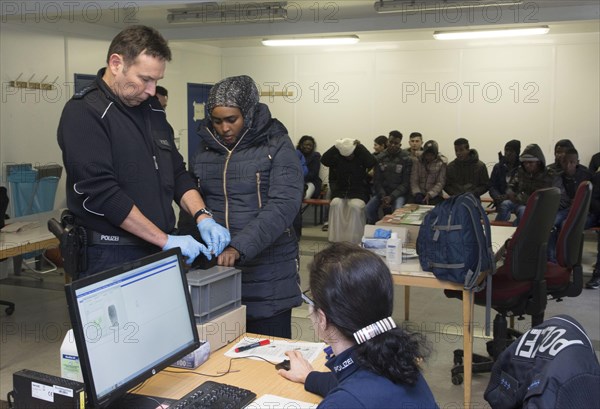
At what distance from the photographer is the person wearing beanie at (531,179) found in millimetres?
6637

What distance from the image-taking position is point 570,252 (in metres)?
4.25

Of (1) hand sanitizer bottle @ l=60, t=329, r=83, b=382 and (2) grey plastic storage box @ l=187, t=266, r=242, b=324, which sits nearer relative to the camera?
(1) hand sanitizer bottle @ l=60, t=329, r=83, b=382

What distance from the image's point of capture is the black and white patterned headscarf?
2660mm

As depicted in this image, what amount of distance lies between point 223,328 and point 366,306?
0.98 metres

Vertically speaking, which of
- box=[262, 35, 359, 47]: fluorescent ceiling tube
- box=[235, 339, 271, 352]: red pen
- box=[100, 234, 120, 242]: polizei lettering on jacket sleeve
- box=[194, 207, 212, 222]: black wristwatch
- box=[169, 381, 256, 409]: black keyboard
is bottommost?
box=[235, 339, 271, 352]: red pen

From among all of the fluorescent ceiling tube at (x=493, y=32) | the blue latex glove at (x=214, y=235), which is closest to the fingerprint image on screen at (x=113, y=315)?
the blue latex glove at (x=214, y=235)

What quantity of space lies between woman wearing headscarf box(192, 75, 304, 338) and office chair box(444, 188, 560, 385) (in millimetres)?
1519

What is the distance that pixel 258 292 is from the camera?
2723 millimetres

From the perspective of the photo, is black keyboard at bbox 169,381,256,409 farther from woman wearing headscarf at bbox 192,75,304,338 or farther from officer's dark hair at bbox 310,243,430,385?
woman wearing headscarf at bbox 192,75,304,338

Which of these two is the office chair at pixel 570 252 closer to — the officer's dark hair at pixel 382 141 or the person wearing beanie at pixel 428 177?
the person wearing beanie at pixel 428 177

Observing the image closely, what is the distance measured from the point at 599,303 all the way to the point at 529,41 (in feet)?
16.3

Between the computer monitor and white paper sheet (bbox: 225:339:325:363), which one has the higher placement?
the computer monitor

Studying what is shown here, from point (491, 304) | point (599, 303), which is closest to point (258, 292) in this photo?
point (491, 304)

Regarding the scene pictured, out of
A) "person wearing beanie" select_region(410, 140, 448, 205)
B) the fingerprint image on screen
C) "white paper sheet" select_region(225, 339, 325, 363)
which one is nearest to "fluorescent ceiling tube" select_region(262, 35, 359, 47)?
"person wearing beanie" select_region(410, 140, 448, 205)
